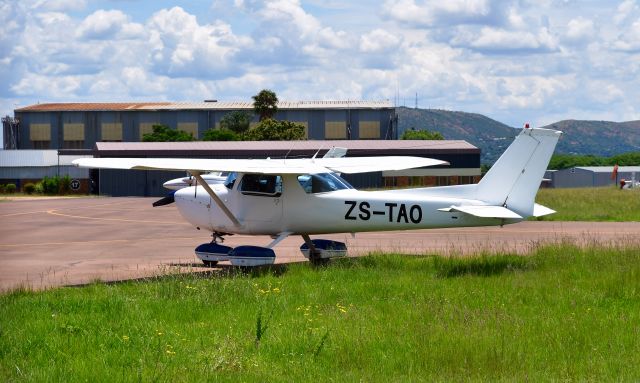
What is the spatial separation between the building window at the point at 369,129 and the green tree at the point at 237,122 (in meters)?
14.9

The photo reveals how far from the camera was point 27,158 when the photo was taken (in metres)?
89.6

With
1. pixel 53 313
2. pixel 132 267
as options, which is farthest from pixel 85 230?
pixel 53 313

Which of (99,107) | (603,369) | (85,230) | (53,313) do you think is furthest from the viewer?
(99,107)

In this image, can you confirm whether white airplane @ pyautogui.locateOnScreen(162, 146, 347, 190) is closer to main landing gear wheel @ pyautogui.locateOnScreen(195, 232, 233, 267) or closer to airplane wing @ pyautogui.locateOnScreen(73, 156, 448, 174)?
airplane wing @ pyautogui.locateOnScreen(73, 156, 448, 174)

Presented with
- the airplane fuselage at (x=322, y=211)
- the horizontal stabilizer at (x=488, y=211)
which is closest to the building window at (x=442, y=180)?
the airplane fuselage at (x=322, y=211)

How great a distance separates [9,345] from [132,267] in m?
8.45

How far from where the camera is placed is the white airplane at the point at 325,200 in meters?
16.4

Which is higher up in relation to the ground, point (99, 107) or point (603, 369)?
point (99, 107)

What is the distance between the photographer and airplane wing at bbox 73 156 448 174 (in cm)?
1698

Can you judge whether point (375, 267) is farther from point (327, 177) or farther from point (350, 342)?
point (350, 342)

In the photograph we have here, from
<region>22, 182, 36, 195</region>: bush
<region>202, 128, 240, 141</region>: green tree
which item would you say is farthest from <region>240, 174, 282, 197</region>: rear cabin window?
<region>202, 128, 240, 141</region>: green tree

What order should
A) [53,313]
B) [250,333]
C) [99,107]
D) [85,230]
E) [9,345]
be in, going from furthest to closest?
[99,107], [85,230], [53,313], [250,333], [9,345]

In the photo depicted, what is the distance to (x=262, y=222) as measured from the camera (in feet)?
59.3

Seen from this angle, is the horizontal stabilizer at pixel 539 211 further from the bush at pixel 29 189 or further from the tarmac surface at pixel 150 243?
the bush at pixel 29 189
